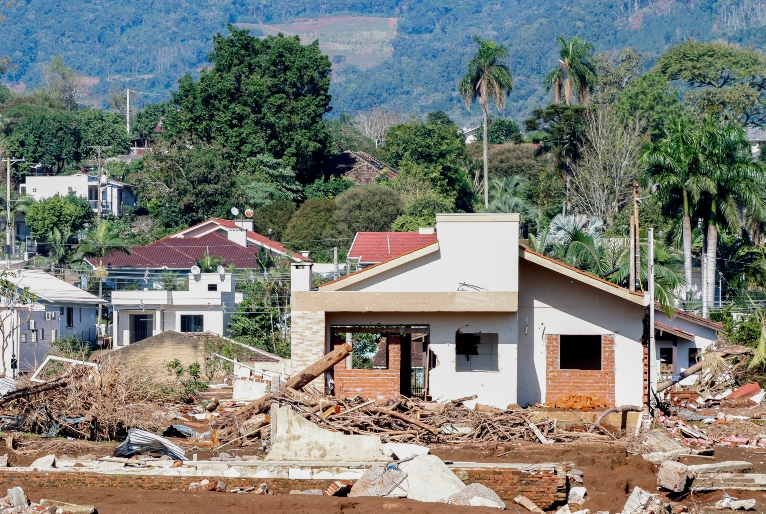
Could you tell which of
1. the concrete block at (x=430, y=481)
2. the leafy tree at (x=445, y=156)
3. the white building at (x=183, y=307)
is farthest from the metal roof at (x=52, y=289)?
the concrete block at (x=430, y=481)

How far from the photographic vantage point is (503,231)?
2820 centimetres

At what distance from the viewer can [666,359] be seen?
3716 cm

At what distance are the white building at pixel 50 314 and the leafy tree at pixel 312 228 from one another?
1736 cm

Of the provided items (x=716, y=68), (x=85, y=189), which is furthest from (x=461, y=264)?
(x=716, y=68)

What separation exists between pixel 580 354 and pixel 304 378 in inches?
358

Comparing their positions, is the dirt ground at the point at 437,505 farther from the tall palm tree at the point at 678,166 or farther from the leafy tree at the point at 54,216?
the leafy tree at the point at 54,216

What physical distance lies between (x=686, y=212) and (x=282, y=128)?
4059 centimetres

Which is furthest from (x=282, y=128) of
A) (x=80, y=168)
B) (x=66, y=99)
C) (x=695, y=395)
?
(x=66, y=99)

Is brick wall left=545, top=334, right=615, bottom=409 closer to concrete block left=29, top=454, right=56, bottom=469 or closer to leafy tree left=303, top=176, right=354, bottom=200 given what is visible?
concrete block left=29, top=454, right=56, bottom=469

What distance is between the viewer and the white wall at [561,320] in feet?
94.6

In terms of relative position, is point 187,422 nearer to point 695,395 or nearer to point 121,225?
point 695,395

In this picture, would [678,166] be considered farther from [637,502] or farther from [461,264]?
[637,502]

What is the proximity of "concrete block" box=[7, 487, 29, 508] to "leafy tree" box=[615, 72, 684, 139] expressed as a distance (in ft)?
210

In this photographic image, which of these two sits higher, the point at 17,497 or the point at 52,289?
the point at 52,289
